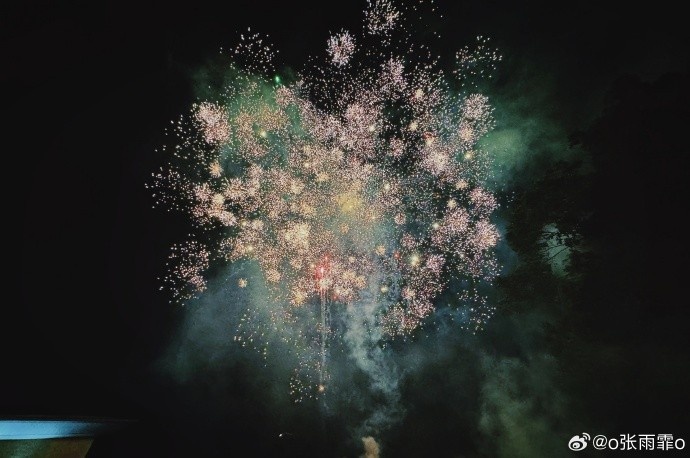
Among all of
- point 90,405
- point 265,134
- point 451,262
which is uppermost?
point 265,134

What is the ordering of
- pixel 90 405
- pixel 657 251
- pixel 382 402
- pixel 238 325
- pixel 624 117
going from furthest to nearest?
pixel 382 402 < pixel 238 325 < pixel 90 405 < pixel 624 117 < pixel 657 251

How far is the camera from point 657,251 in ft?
28.4

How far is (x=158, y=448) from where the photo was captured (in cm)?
2453

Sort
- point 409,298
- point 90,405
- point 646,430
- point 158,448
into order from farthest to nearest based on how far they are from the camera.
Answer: point 158,448 → point 90,405 → point 409,298 → point 646,430

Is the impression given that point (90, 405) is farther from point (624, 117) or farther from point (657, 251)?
point (624, 117)

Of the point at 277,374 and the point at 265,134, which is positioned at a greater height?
the point at 265,134

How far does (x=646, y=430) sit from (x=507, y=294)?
543cm

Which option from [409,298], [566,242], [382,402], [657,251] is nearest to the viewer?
[657,251]

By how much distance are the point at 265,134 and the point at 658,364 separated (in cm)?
1586

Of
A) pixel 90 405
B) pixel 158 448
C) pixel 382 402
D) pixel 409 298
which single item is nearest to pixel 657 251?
pixel 409 298

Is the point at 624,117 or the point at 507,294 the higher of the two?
the point at 624,117

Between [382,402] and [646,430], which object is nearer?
[646,430]

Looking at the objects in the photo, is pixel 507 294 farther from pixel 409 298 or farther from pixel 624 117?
pixel 624 117

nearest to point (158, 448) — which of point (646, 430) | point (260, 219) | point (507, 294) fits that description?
point (260, 219)
